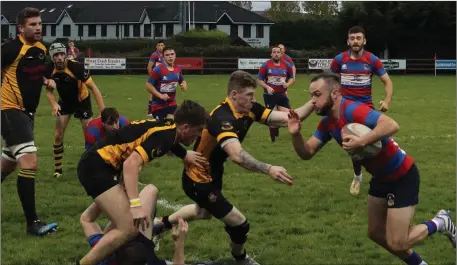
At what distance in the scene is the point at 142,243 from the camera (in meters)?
5.37

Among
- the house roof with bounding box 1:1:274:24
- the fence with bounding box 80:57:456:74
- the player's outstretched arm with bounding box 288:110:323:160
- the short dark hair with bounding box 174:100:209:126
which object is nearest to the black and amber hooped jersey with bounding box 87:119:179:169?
the short dark hair with bounding box 174:100:209:126

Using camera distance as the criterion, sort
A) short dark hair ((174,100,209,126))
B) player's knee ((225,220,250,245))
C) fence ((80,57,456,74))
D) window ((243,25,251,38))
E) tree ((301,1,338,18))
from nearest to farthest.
Result: short dark hair ((174,100,209,126)) → player's knee ((225,220,250,245)) → fence ((80,57,456,74)) → window ((243,25,251,38)) → tree ((301,1,338,18))

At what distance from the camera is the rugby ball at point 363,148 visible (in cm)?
570

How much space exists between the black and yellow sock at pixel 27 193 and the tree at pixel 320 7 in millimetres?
97681

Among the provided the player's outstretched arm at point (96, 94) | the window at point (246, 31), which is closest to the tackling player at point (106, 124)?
the player's outstretched arm at point (96, 94)

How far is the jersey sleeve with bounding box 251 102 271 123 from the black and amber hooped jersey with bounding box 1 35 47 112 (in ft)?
10.2

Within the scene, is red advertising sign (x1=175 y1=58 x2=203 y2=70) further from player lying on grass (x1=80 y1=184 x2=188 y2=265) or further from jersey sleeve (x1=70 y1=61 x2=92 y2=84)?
player lying on grass (x1=80 y1=184 x2=188 y2=265)

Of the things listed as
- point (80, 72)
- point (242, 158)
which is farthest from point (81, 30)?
point (242, 158)

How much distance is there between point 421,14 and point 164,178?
46787 mm

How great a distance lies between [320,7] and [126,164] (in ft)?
342

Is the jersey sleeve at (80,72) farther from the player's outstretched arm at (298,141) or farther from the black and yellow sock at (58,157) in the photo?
the player's outstretched arm at (298,141)

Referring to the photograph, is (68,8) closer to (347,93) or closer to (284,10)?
(284,10)

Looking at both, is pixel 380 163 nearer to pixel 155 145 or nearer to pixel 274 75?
pixel 155 145

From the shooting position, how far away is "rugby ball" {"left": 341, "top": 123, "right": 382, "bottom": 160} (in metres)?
5.70
